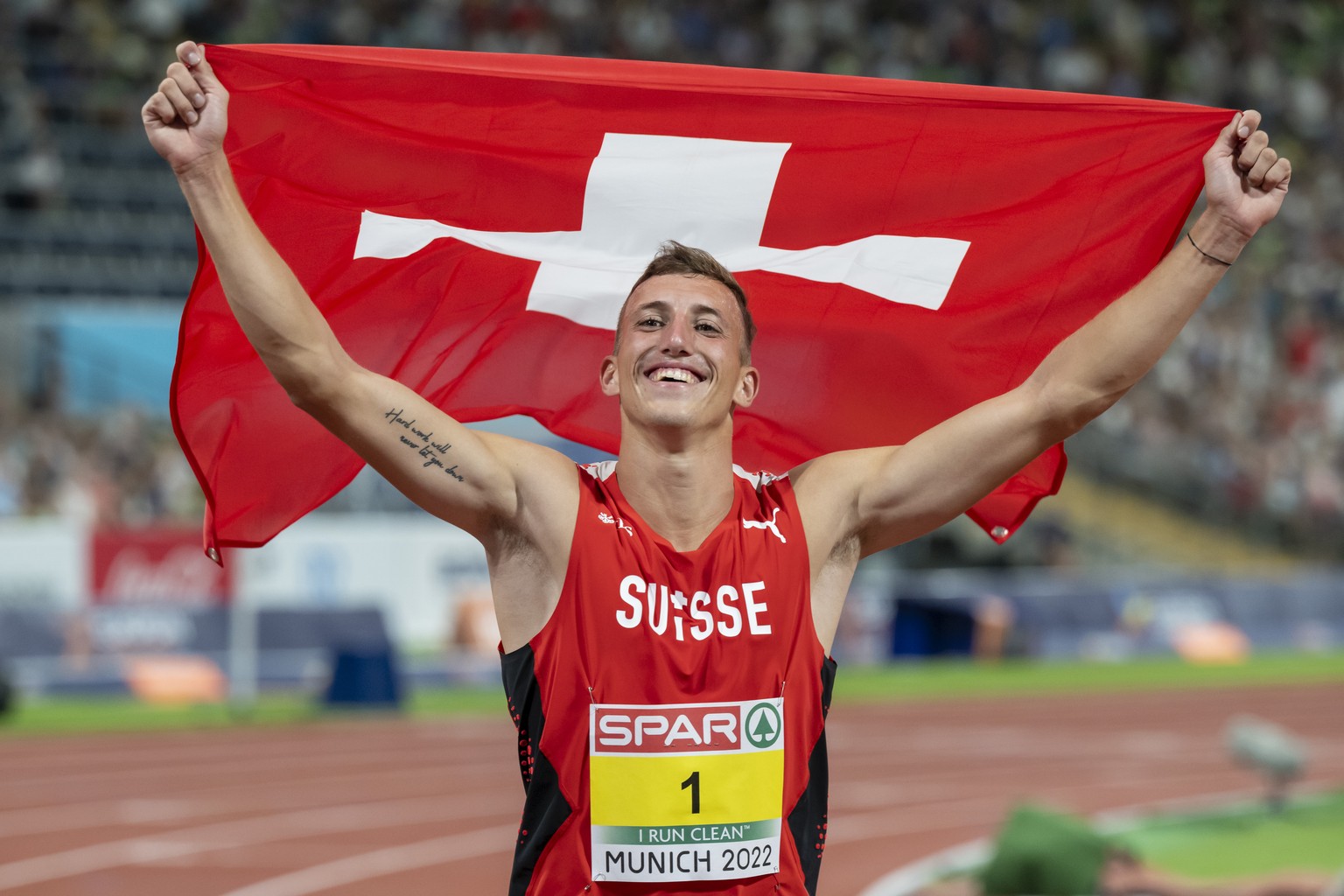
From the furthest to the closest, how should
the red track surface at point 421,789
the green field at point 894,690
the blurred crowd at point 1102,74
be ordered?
the blurred crowd at point 1102,74
the green field at point 894,690
the red track surface at point 421,789

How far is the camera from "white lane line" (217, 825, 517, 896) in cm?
884

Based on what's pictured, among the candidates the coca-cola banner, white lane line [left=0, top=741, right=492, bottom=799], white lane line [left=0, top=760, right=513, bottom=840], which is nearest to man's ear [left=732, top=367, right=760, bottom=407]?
white lane line [left=0, top=760, right=513, bottom=840]

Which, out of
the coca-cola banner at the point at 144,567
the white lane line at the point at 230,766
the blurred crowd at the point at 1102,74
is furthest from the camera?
the blurred crowd at the point at 1102,74

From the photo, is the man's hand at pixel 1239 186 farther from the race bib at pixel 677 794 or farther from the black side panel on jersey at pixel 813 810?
the race bib at pixel 677 794

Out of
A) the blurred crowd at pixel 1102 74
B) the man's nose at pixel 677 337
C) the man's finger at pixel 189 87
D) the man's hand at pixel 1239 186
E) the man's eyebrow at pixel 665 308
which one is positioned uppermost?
the blurred crowd at pixel 1102 74

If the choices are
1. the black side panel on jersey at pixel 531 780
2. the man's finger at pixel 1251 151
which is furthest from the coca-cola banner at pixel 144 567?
the man's finger at pixel 1251 151

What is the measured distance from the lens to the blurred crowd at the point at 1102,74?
21234mm

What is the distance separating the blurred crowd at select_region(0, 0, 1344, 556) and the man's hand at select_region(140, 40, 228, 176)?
Answer: 1492 cm

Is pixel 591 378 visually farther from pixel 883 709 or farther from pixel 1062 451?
pixel 883 709

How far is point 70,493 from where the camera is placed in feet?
55.7

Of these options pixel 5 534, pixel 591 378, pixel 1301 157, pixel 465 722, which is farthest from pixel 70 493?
pixel 1301 157

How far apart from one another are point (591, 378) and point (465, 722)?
428 inches

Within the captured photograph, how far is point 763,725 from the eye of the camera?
323 cm

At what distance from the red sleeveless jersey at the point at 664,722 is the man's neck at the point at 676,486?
0.07 metres
